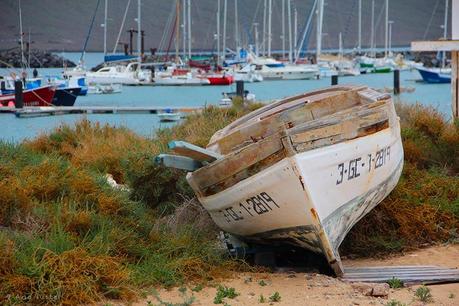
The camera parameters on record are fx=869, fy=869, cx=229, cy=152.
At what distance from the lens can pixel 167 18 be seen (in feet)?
339

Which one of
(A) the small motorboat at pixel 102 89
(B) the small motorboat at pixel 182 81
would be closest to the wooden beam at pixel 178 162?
(A) the small motorboat at pixel 102 89

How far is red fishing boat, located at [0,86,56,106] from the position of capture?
3950 cm

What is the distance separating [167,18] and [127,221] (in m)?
95.8

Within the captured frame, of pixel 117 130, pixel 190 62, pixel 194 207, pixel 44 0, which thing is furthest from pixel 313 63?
pixel 194 207

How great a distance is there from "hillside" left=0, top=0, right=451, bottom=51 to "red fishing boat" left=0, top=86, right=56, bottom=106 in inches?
2224

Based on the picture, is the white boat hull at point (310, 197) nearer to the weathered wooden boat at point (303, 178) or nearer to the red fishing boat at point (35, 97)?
the weathered wooden boat at point (303, 178)

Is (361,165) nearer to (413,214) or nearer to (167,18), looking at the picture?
(413,214)

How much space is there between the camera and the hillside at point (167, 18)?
101500 mm

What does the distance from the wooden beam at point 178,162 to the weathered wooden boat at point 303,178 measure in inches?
0.4

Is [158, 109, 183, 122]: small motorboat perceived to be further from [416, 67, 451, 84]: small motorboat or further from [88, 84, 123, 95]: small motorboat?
[416, 67, 451, 84]: small motorboat

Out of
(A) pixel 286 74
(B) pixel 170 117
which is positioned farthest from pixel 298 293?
(A) pixel 286 74

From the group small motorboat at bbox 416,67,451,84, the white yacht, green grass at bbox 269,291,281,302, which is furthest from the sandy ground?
the white yacht

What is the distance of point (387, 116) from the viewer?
31.3 feet

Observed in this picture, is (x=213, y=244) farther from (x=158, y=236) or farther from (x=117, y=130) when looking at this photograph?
(x=117, y=130)
